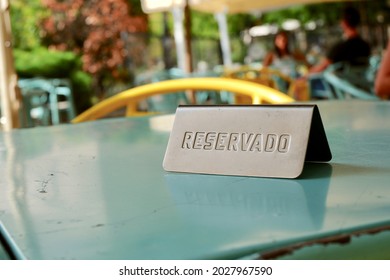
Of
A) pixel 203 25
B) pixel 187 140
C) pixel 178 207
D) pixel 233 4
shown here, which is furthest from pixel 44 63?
pixel 178 207

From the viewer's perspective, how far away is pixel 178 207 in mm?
558

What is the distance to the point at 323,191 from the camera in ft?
1.95

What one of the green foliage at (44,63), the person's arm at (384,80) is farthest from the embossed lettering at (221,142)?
the green foliage at (44,63)

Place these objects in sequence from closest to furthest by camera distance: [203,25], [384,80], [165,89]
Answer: [165,89] → [384,80] → [203,25]

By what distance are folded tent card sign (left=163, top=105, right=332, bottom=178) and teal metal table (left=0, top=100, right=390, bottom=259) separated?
0.02m

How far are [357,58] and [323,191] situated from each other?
4.82 metres

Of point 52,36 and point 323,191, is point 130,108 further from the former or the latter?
point 52,36

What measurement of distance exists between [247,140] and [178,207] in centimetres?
17

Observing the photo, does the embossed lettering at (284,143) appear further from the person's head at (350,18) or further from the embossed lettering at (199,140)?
the person's head at (350,18)

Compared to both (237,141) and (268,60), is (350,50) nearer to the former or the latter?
(268,60)

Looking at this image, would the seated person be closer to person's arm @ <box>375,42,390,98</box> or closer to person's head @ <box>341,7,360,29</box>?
person's head @ <box>341,7,360,29</box>

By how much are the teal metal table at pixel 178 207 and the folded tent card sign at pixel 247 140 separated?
2 cm
